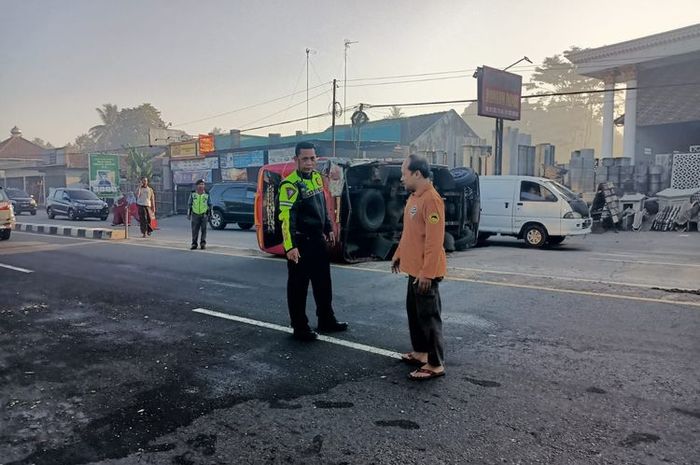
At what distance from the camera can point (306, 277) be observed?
17.7 ft

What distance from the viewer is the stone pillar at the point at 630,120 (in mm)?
28469

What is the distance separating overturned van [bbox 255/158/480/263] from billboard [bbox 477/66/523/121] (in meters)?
12.8

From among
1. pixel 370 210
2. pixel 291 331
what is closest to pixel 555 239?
pixel 370 210

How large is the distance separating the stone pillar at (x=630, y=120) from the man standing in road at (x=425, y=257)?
28.0m

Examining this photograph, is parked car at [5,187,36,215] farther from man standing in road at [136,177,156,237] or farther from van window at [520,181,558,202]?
van window at [520,181,558,202]

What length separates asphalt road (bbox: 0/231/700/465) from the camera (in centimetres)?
319

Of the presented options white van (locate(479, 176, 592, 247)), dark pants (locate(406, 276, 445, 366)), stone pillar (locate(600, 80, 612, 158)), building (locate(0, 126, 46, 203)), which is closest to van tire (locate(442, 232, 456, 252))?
white van (locate(479, 176, 592, 247))

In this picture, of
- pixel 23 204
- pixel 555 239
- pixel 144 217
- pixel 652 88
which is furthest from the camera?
pixel 23 204

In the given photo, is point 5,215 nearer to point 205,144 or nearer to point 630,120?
point 205,144

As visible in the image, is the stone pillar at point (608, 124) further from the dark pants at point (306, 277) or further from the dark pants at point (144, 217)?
the dark pants at point (306, 277)

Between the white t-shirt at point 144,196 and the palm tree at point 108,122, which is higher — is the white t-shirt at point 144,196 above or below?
below

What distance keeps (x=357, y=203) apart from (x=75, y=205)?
70.0 feet

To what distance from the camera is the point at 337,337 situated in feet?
17.8

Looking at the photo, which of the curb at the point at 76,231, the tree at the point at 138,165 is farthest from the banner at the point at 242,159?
the curb at the point at 76,231
